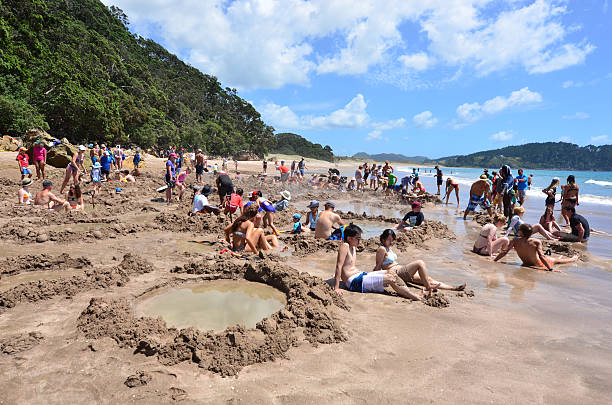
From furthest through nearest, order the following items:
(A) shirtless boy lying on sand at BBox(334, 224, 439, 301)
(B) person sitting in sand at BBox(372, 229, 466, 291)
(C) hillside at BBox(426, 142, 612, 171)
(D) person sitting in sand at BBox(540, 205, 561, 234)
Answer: (C) hillside at BBox(426, 142, 612, 171) → (D) person sitting in sand at BBox(540, 205, 561, 234) → (B) person sitting in sand at BBox(372, 229, 466, 291) → (A) shirtless boy lying on sand at BBox(334, 224, 439, 301)

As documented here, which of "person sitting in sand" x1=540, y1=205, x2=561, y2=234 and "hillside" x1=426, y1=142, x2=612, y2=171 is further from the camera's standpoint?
"hillside" x1=426, y1=142, x2=612, y2=171

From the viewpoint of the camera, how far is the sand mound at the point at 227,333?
324 cm

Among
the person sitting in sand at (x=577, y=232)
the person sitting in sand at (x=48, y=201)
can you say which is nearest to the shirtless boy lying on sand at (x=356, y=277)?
the person sitting in sand at (x=577, y=232)

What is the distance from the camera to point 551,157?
519ft

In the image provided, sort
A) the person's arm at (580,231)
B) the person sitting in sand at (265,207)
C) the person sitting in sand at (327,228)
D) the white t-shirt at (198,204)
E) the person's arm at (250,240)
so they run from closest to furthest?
1. the person's arm at (250,240)
2. the person sitting in sand at (327,228)
3. the person sitting in sand at (265,207)
4. the person's arm at (580,231)
5. the white t-shirt at (198,204)

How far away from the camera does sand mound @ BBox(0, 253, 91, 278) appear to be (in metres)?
5.38

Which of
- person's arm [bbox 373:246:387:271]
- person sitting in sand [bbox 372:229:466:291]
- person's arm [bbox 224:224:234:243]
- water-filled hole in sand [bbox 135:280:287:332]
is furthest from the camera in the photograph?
person's arm [bbox 224:224:234:243]

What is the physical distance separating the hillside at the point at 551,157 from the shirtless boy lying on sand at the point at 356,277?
158 m

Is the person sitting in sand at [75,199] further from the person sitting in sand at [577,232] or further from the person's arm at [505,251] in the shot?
the person sitting in sand at [577,232]

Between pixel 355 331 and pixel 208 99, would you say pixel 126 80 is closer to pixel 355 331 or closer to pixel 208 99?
pixel 208 99

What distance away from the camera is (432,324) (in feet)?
13.7

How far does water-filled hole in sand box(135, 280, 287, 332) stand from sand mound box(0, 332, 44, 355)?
1.03 m

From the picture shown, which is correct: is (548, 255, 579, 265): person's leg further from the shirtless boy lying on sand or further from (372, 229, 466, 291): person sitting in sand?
the shirtless boy lying on sand

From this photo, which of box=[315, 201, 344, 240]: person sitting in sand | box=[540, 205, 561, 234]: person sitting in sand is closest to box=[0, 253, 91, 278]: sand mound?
box=[315, 201, 344, 240]: person sitting in sand
